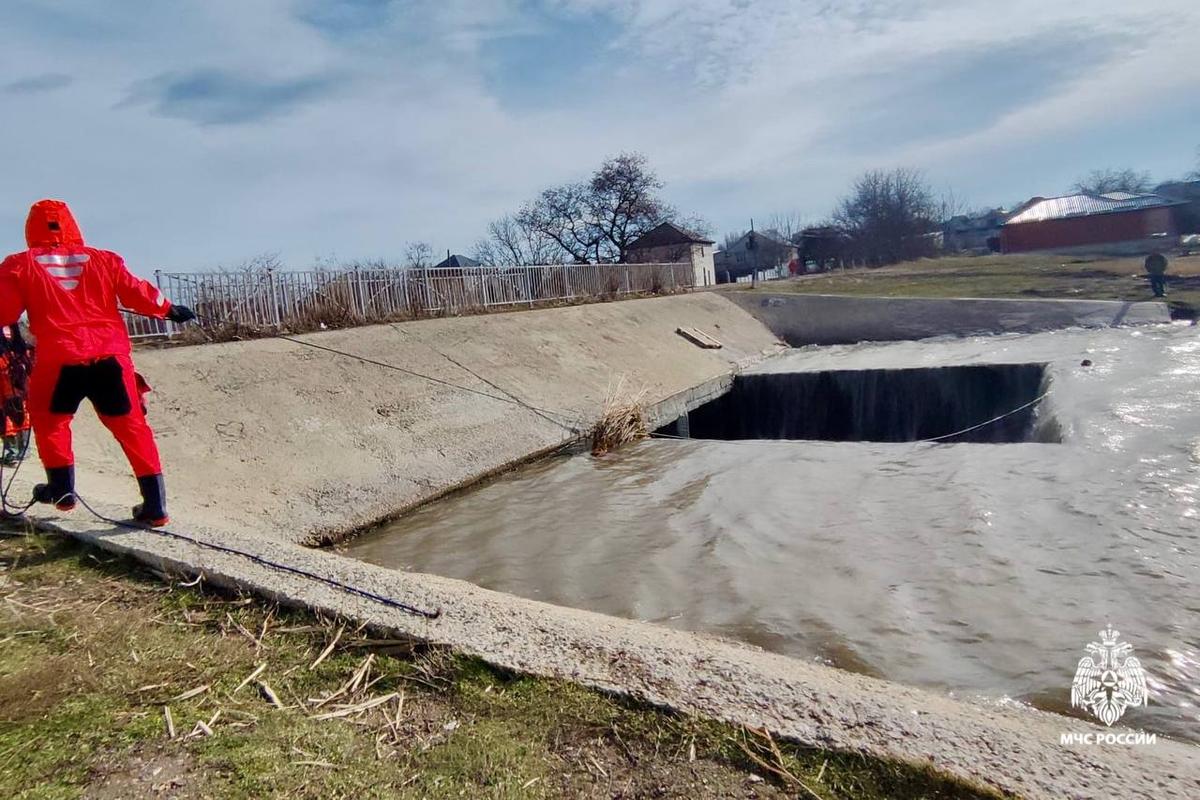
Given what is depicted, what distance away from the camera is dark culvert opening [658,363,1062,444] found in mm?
16219

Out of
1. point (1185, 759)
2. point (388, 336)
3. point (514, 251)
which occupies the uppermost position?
point (514, 251)

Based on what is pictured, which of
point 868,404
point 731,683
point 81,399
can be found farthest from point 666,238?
point 731,683

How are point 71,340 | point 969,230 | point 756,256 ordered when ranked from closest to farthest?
1. point 71,340
2. point 756,256
3. point 969,230

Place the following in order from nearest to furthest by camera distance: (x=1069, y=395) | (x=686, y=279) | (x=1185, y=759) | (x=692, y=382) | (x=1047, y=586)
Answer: (x=1185, y=759) < (x=1047, y=586) < (x=1069, y=395) < (x=692, y=382) < (x=686, y=279)

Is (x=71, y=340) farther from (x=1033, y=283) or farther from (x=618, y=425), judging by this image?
(x=1033, y=283)

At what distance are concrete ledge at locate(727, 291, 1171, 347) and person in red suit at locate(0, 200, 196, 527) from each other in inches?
944

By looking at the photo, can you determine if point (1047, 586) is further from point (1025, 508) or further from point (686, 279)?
point (686, 279)

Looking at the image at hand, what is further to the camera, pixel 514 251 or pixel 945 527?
pixel 514 251

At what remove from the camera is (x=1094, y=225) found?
183 feet

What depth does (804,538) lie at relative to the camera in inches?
294

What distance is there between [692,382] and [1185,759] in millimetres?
15061

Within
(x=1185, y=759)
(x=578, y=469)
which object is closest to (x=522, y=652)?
(x=1185, y=759)

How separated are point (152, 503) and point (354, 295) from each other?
11.5m
